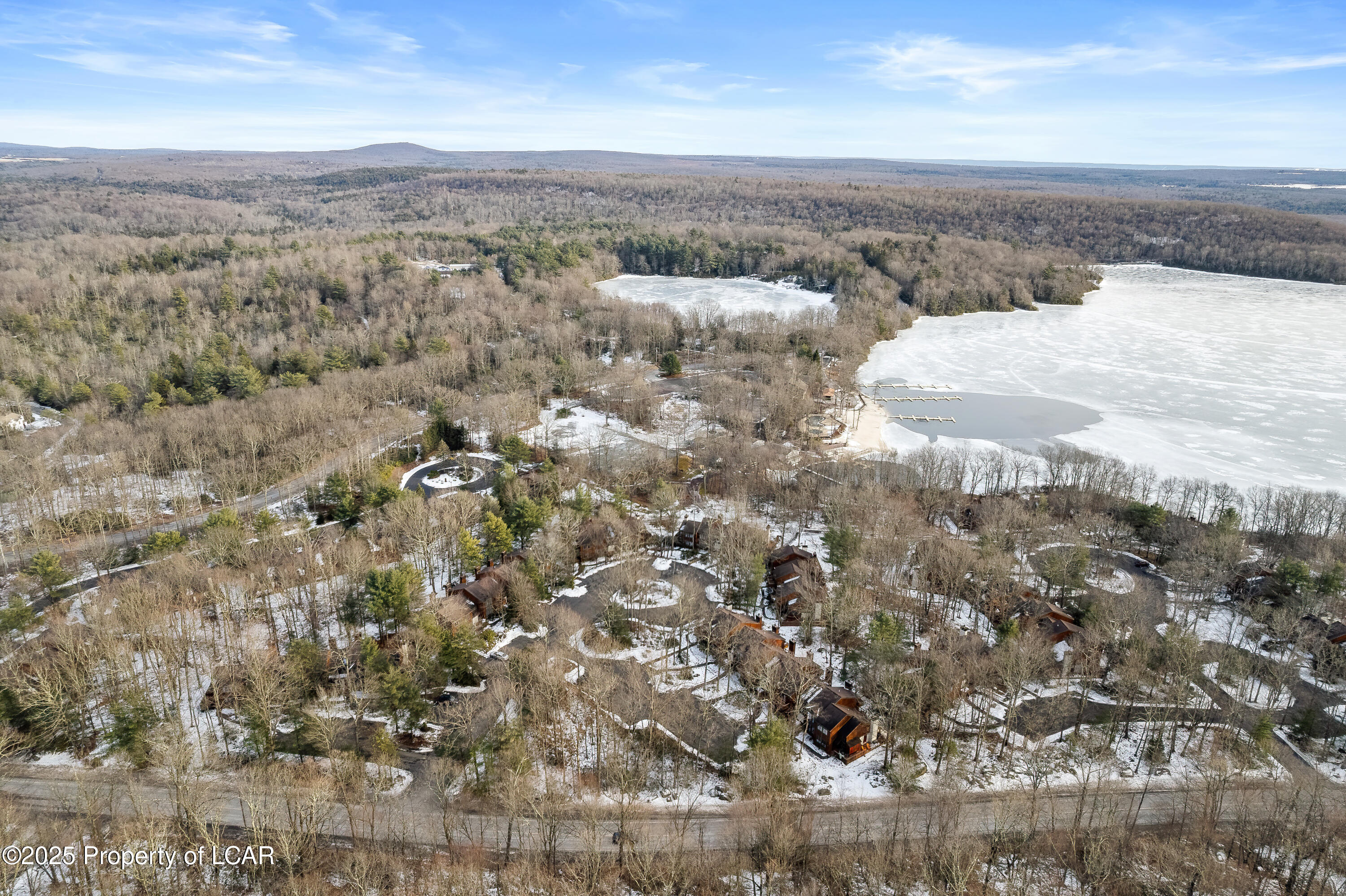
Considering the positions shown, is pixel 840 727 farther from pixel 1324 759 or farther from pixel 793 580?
pixel 1324 759

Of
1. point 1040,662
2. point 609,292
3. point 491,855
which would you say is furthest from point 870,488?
point 609,292

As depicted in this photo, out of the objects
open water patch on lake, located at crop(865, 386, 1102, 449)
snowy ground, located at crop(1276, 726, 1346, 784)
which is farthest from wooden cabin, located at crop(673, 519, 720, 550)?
open water patch on lake, located at crop(865, 386, 1102, 449)

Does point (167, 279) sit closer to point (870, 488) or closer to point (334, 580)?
point (334, 580)

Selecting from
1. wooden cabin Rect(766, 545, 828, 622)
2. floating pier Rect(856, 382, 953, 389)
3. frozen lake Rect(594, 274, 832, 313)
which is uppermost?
frozen lake Rect(594, 274, 832, 313)

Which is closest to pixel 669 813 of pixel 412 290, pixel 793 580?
pixel 793 580

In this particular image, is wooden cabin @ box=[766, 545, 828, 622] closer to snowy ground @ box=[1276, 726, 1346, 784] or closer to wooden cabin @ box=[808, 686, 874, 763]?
wooden cabin @ box=[808, 686, 874, 763]
